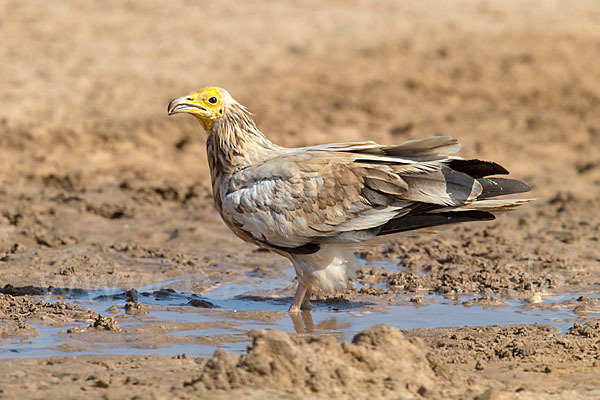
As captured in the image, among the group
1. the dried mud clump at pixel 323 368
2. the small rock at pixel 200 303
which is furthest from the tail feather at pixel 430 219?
the dried mud clump at pixel 323 368

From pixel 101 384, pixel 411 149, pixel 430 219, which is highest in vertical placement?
pixel 411 149

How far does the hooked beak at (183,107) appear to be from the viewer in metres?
6.90

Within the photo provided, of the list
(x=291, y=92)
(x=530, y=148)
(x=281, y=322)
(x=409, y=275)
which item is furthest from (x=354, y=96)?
(x=281, y=322)

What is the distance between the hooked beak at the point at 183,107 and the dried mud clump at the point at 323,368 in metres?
2.62

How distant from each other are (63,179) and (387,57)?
6427mm

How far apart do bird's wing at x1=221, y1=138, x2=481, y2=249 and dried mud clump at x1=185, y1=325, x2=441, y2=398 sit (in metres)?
1.75

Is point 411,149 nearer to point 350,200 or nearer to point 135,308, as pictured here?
point 350,200

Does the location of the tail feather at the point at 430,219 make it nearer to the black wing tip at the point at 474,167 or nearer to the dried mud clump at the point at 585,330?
the black wing tip at the point at 474,167

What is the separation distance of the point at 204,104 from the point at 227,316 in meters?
1.67

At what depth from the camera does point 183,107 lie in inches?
273

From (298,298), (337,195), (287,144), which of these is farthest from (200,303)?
(287,144)

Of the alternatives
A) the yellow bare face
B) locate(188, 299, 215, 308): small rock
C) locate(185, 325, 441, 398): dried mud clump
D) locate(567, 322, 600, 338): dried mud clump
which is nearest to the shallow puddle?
locate(188, 299, 215, 308): small rock

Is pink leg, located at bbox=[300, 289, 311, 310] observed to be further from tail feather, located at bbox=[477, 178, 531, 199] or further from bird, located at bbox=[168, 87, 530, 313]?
tail feather, located at bbox=[477, 178, 531, 199]

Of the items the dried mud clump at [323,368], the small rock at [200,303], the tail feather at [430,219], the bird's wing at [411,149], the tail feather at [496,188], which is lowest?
the dried mud clump at [323,368]
